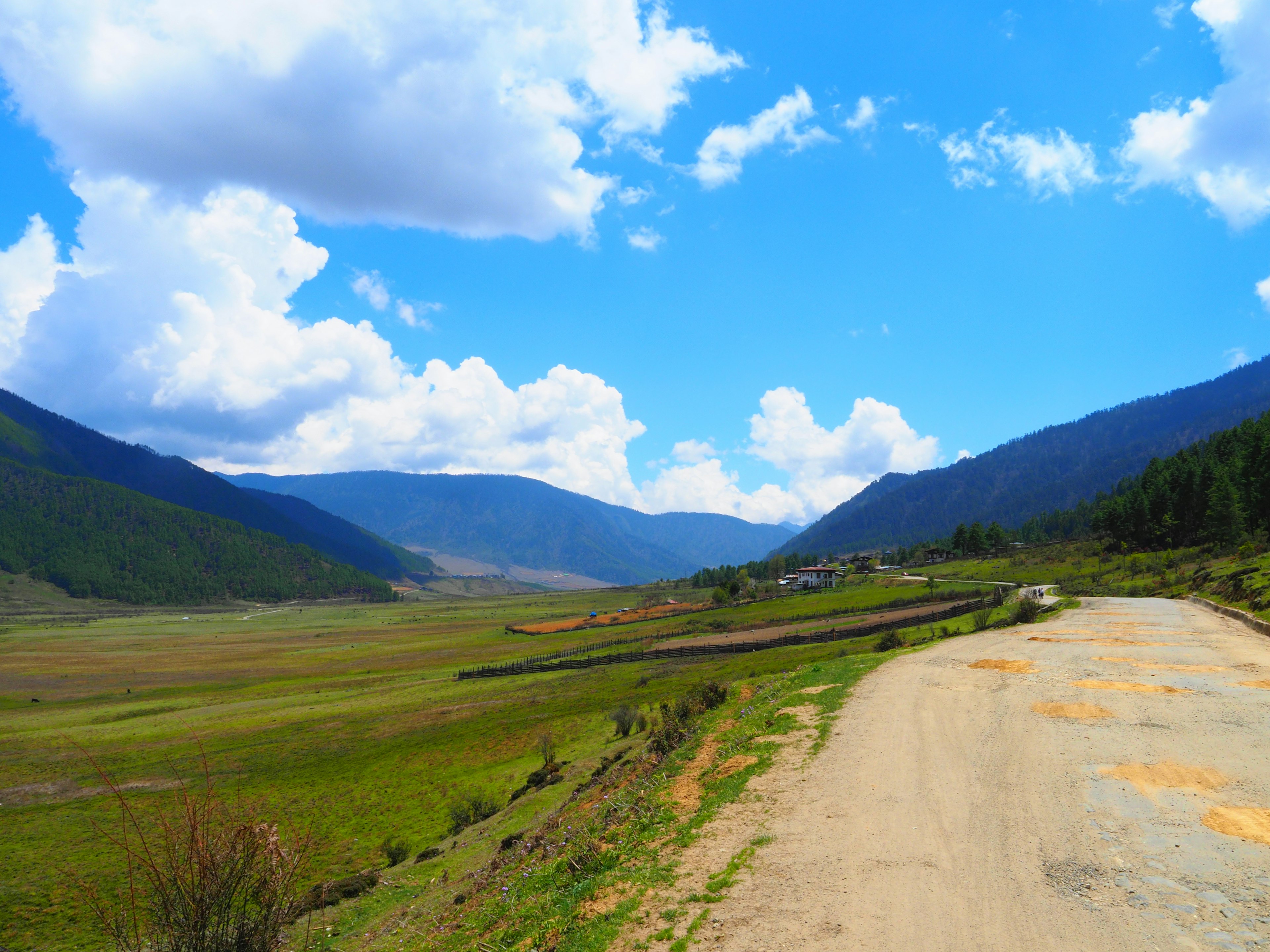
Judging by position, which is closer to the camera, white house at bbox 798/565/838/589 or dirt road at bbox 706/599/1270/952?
dirt road at bbox 706/599/1270/952

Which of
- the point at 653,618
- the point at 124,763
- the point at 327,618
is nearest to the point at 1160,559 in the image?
the point at 653,618

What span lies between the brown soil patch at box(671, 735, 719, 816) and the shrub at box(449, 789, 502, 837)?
10933 millimetres

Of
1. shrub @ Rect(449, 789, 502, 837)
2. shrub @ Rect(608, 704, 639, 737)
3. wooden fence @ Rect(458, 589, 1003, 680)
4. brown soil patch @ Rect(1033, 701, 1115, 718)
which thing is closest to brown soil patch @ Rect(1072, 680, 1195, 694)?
brown soil patch @ Rect(1033, 701, 1115, 718)

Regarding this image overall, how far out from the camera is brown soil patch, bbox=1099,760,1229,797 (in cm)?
1266

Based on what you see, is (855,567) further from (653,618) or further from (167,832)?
(167,832)

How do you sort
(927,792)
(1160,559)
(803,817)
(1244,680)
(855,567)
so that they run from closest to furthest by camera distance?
(803,817)
(927,792)
(1244,680)
(1160,559)
(855,567)

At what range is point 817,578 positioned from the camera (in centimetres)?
14200

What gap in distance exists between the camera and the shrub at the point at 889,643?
→ 39969mm

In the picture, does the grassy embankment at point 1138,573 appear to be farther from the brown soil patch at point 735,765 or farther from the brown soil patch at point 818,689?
the brown soil patch at point 735,765

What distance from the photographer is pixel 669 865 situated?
36.6 ft

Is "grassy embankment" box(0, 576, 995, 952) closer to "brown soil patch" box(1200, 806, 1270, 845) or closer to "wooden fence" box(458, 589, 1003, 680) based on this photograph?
"wooden fence" box(458, 589, 1003, 680)

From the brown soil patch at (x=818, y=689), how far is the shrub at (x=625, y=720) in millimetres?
11104

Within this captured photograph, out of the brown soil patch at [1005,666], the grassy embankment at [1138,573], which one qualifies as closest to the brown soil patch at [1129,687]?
the brown soil patch at [1005,666]

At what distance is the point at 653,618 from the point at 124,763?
8454 centimetres
